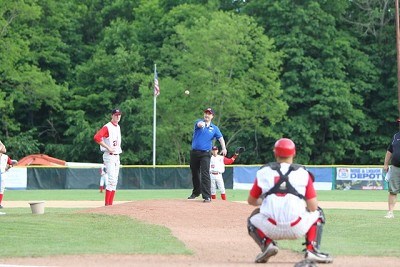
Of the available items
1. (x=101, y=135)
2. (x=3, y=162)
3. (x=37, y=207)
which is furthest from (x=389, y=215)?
(x=3, y=162)

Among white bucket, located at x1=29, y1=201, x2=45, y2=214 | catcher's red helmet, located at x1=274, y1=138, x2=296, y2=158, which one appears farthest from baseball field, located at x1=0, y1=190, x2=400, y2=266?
catcher's red helmet, located at x1=274, y1=138, x2=296, y2=158

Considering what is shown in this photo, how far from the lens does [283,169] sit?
9.63 metres

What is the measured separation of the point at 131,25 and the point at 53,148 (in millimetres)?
10134

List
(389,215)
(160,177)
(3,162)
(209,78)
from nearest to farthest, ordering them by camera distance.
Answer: (389,215) → (3,162) → (160,177) → (209,78)

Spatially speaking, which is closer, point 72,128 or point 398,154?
point 398,154

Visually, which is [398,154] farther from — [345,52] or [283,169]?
[345,52]

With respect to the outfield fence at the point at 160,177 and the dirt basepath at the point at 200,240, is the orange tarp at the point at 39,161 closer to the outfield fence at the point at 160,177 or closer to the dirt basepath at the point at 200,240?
the outfield fence at the point at 160,177

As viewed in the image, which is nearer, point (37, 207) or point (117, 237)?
point (117, 237)

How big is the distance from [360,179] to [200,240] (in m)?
30.0

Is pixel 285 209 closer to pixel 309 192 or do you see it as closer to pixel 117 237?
pixel 309 192

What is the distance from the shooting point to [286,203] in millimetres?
9508

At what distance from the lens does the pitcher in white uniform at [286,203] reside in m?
9.52

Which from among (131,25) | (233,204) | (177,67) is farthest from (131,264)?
(131,25)

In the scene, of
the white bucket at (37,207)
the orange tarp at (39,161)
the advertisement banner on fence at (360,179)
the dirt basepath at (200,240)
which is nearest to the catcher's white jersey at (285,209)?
the dirt basepath at (200,240)
